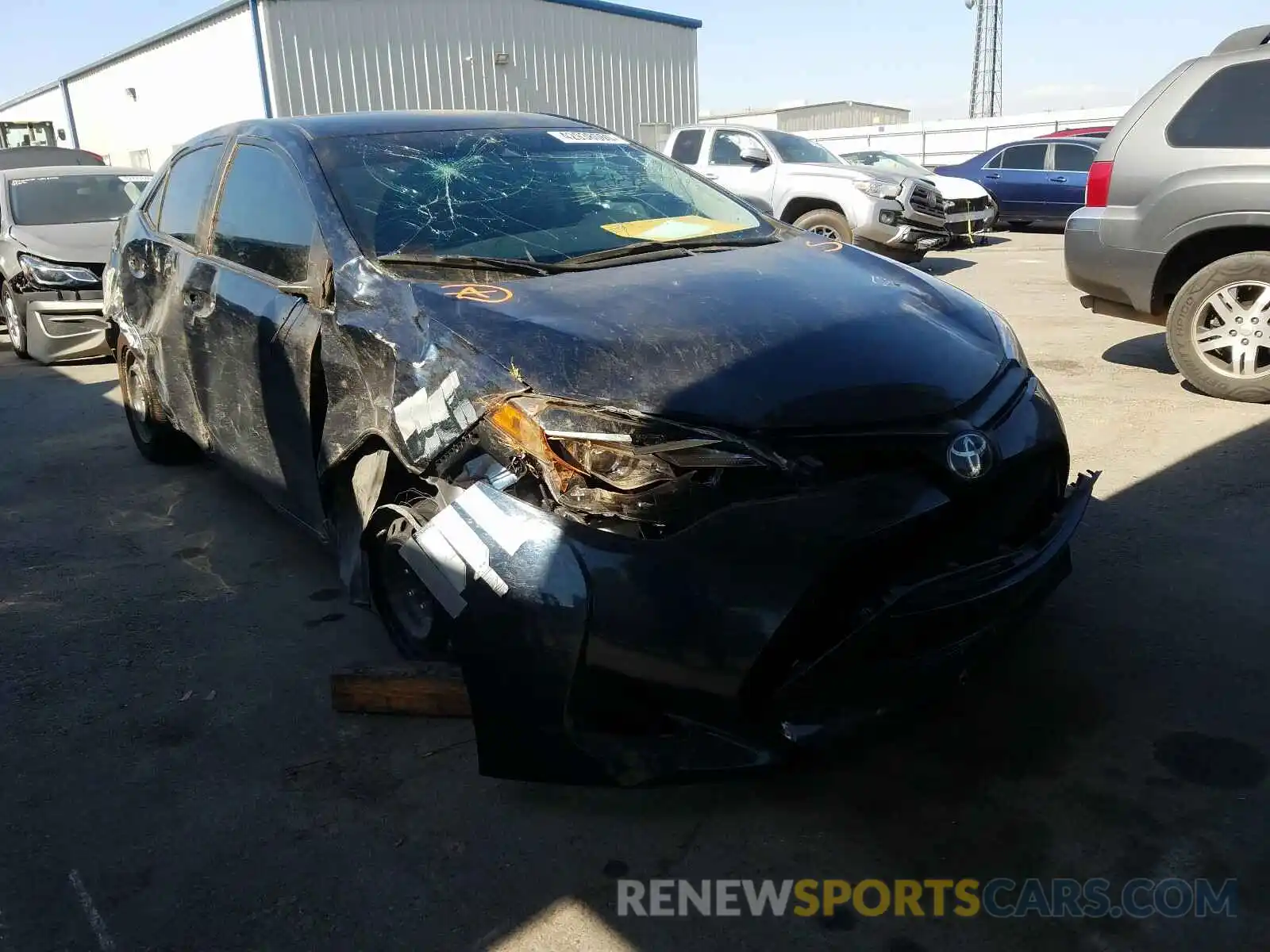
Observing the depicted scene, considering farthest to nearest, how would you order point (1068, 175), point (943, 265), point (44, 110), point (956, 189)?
point (44, 110), point (1068, 175), point (956, 189), point (943, 265)

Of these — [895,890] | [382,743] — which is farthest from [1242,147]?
[382,743]

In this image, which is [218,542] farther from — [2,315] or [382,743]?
[2,315]

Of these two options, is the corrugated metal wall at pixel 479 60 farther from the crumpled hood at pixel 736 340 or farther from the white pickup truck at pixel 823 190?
the crumpled hood at pixel 736 340

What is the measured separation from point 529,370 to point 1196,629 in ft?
7.18

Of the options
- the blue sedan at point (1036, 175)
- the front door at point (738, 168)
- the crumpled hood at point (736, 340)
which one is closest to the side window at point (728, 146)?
the front door at point (738, 168)

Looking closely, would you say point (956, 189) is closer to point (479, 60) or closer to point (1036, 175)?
point (1036, 175)

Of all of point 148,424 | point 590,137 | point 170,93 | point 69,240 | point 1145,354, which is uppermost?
point 170,93

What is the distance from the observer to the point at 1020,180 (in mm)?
15117

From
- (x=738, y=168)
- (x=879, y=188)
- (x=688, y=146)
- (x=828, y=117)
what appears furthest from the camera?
(x=828, y=117)

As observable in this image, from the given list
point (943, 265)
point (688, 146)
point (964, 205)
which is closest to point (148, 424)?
point (688, 146)

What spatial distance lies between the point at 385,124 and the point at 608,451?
2.13m

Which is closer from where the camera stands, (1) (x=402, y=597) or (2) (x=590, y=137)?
(1) (x=402, y=597)

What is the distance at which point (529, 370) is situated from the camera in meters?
2.32

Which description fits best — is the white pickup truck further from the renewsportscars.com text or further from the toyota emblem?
the renewsportscars.com text
